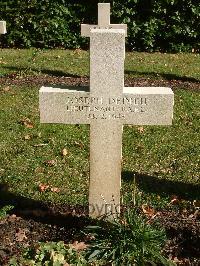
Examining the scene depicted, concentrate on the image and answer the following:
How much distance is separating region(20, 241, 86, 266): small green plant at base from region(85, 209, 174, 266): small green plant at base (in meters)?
0.11

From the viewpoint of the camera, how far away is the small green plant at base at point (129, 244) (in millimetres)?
3721

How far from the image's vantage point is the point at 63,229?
14.6 ft

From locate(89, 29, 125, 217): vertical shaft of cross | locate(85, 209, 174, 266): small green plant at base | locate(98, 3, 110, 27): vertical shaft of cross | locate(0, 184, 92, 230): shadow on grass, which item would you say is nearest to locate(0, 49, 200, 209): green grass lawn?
locate(0, 184, 92, 230): shadow on grass

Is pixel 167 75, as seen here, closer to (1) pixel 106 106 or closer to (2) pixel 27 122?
(2) pixel 27 122

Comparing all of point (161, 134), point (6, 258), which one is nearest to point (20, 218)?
point (6, 258)

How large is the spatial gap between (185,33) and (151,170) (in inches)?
322

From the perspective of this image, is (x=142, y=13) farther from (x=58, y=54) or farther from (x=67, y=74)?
(x=67, y=74)

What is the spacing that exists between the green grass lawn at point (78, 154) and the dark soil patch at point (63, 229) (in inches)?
13.7

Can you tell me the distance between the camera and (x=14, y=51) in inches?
503

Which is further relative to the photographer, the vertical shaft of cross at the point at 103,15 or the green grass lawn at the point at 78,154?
the vertical shaft of cross at the point at 103,15

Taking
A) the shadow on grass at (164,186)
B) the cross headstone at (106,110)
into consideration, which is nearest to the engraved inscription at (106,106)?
the cross headstone at (106,110)

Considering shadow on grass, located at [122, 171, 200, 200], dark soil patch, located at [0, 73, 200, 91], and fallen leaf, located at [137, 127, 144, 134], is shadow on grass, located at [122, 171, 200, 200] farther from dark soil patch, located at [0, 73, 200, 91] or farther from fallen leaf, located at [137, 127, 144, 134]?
dark soil patch, located at [0, 73, 200, 91]

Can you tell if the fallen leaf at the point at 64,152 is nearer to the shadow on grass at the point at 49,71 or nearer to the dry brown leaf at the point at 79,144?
the dry brown leaf at the point at 79,144

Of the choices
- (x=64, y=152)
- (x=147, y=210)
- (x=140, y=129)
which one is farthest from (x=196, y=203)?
(x=140, y=129)
